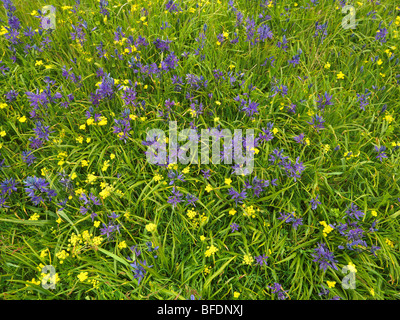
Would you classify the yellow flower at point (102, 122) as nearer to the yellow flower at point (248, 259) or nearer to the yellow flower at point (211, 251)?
the yellow flower at point (211, 251)

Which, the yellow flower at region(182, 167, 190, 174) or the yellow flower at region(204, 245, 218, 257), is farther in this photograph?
the yellow flower at region(182, 167, 190, 174)

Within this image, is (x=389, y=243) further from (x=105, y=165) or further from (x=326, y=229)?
(x=105, y=165)

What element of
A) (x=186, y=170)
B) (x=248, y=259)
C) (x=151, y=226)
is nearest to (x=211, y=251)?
(x=248, y=259)

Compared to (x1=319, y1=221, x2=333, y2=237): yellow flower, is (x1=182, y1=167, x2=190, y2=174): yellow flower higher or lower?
higher

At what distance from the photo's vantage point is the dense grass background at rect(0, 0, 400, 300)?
2.11m

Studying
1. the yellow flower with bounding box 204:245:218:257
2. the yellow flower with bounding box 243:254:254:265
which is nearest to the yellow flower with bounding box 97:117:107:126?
the yellow flower with bounding box 204:245:218:257

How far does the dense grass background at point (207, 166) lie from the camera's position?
211cm

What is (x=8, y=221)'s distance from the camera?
229 cm

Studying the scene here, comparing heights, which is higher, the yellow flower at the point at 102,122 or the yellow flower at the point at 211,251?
the yellow flower at the point at 102,122

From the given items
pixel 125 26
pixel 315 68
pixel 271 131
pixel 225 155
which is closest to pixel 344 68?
pixel 315 68

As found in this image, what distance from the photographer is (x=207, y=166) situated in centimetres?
246

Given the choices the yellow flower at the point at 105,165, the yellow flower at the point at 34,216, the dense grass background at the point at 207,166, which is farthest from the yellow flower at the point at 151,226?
the yellow flower at the point at 34,216

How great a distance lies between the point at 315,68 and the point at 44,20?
334cm

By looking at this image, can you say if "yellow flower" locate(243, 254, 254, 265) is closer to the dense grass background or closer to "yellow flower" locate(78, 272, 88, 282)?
the dense grass background
